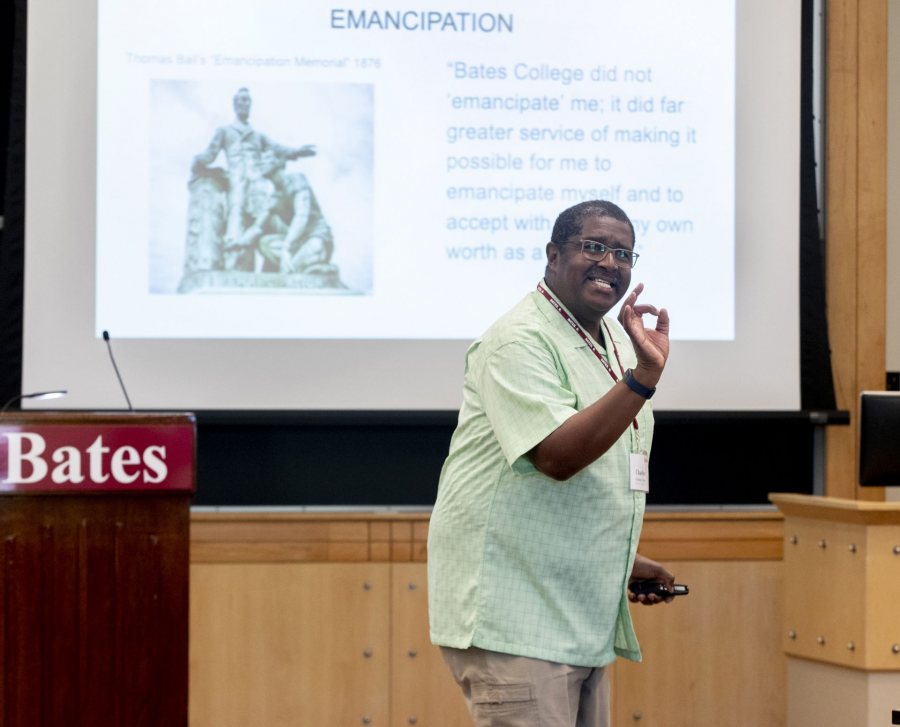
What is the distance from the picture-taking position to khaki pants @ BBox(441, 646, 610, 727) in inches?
82.3

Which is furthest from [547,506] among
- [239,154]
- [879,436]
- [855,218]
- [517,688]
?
[855,218]

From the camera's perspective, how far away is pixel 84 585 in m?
2.21

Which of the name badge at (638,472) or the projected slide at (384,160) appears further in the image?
the projected slide at (384,160)

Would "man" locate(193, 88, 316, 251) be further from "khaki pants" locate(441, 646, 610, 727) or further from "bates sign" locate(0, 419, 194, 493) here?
"khaki pants" locate(441, 646, 610, 727)

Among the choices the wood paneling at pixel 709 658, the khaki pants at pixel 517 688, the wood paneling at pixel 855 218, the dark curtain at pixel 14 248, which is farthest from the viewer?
the wood paneling at pixel 855 218

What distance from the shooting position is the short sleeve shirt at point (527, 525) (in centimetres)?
209

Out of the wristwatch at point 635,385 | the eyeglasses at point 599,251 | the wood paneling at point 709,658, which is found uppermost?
the eyeglasses at point 599,251

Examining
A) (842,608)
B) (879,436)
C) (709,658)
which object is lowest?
(709,658)

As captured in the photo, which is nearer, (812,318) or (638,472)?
(638,472)

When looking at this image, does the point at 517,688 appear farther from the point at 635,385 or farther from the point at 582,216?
the point at 582,216

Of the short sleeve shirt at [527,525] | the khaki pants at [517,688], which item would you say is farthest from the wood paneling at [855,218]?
the khaki pants at [517,688]

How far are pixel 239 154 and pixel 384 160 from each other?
1.61ft

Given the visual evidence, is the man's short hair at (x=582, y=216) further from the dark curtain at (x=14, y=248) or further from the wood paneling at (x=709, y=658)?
the dark curtain at (x=14, y=248)

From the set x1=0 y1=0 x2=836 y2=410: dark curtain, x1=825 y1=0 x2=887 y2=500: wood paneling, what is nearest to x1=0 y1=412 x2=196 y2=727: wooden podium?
x1=0 y1=0 x2=836 y2=410: dark curtain
